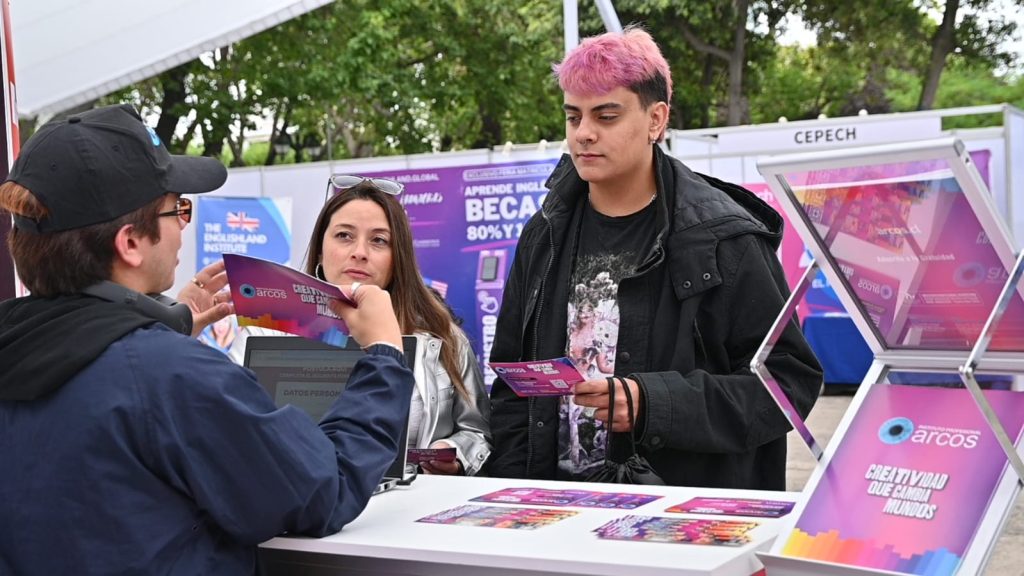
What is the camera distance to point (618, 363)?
112 inches

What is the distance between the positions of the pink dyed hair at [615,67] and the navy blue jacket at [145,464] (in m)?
1.33

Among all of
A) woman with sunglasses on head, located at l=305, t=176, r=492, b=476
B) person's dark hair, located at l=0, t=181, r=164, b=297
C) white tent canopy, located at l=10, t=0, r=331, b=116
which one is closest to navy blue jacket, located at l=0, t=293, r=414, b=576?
person's dark hair, located at l=0, t=181, r=164, b=297

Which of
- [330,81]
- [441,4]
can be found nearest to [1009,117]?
[330,81]

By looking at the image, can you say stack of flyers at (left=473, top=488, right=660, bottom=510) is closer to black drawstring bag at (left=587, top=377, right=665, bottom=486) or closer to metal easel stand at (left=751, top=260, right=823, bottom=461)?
black drawstring bag at (left=587, top=377, right=665, bottom=486)

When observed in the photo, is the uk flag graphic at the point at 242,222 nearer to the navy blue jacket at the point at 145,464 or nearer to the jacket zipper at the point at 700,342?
the jacket zipper at the point at 700,342

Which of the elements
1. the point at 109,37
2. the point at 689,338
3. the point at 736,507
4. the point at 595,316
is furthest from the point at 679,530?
the point at 109,37

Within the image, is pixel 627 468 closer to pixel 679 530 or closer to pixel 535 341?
pixel 535 341

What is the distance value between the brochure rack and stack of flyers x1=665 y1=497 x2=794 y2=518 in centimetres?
18

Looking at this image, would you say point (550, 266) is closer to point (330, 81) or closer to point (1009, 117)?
point (1009, 117)

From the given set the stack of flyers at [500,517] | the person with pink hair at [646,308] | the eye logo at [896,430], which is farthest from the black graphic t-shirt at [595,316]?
the eye logo at [896,430]

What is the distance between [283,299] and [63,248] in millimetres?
514

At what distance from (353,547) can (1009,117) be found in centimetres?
779

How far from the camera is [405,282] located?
11.1 feet

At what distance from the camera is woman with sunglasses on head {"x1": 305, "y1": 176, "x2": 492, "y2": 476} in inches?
122
